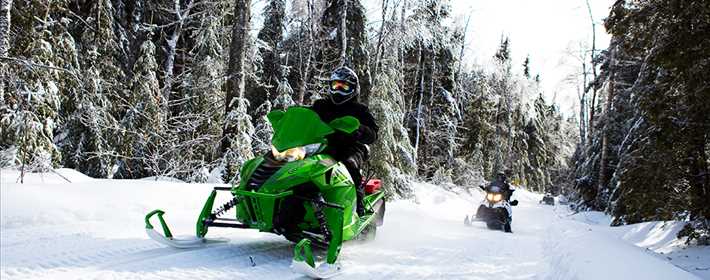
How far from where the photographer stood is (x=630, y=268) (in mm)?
4637

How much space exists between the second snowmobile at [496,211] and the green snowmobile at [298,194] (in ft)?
19.8

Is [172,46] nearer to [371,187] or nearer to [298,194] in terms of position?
[371,187]

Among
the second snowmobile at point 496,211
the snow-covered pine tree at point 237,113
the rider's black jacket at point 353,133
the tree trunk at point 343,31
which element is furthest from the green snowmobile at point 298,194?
the tree trunk at point 343,31

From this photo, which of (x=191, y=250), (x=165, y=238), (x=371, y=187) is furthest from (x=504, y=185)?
(x=165, y=238)

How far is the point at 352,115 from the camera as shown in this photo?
528 cm

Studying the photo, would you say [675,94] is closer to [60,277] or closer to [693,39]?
[693,39]

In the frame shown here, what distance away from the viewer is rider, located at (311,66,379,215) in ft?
16.6

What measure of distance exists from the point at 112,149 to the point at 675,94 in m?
11.9

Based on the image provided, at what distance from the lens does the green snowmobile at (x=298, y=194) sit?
4.08 metres

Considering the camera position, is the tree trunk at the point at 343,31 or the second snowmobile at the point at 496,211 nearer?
the second snowmobile at the point at 496,211

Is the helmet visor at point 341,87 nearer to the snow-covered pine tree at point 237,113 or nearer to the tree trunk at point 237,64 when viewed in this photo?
the snow-covered pine tree at point 237,113

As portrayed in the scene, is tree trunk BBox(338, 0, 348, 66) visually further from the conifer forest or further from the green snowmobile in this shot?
the green snowmobile

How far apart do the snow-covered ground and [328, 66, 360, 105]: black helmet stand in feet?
5.11

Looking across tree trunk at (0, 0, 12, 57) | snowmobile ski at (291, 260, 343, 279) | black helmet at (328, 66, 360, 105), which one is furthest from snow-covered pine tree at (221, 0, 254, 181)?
snowmobile ski at (291, 260, 343, 279)
